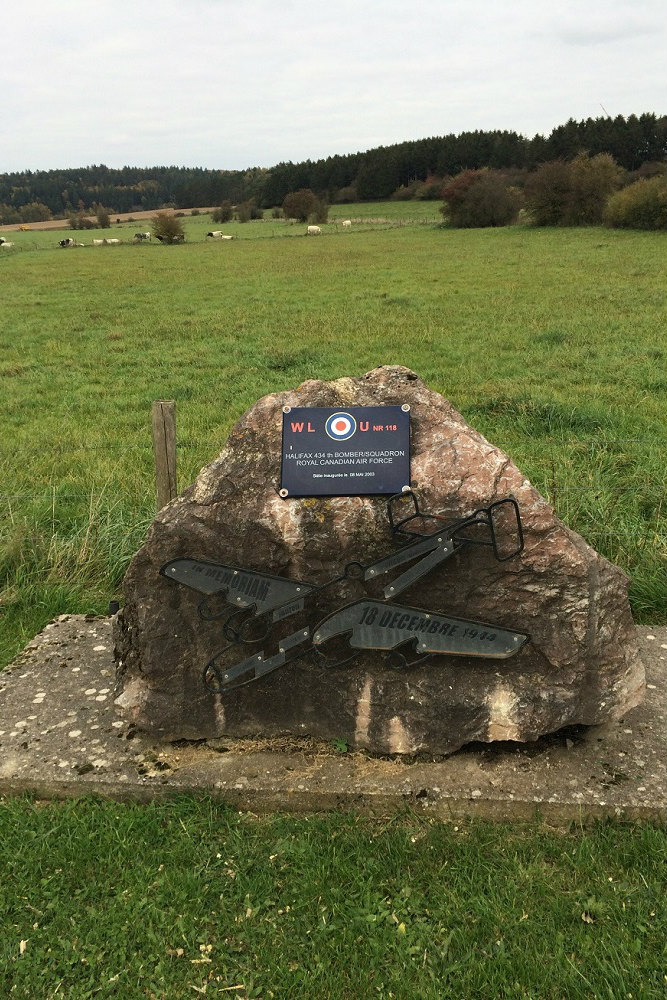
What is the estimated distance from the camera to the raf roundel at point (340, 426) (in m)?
→ 3.77

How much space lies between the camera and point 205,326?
18188mm

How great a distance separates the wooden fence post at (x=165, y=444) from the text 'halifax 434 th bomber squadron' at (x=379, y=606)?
61.1 inches

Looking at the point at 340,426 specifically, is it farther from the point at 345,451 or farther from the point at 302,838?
the point at 302,838

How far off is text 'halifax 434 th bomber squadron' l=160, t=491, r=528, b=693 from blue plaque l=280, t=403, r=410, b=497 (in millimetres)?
178

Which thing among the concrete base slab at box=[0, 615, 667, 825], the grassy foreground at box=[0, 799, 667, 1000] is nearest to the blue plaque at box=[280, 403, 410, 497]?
the concrete base slab at box=[0, 615, 667, 825]

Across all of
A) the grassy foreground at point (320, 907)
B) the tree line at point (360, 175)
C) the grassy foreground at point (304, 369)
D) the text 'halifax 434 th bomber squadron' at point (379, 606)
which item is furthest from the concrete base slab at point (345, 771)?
the tree line at point (360, 175)

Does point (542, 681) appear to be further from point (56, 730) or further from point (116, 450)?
point (116, 450)

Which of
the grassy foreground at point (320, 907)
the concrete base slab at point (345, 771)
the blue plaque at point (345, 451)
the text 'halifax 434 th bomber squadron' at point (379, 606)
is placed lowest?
the grassy foreground at point (320, 907)

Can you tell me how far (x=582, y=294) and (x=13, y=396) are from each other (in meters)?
14.4

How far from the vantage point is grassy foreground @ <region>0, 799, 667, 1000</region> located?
2768 millimetres

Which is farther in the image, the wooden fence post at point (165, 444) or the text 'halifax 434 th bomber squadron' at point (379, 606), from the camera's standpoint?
the wooden fence post at point (165, 444)

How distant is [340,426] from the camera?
12.5ft

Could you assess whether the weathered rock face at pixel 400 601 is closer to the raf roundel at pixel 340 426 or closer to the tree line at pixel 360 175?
the raf roundel at pixel 340 426

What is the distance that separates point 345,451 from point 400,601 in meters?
0.78
